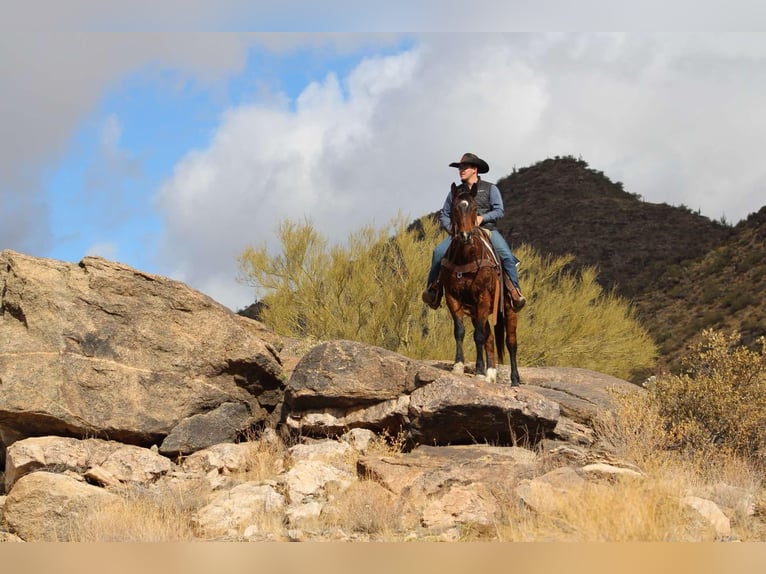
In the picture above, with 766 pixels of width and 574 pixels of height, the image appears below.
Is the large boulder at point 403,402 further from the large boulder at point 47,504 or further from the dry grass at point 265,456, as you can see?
the large boulder at point 47,504

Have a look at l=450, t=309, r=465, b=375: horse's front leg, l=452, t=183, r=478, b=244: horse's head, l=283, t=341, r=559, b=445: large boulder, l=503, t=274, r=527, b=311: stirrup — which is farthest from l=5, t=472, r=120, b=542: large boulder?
l=503, t=274, r=527, b=311: stirrup

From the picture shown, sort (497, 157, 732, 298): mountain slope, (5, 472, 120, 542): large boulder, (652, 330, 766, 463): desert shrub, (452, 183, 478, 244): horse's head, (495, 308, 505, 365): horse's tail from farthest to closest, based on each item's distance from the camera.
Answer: (497, 157, 732, 298): mountain slope, (495, 308, 505, 365): horse's tail, (452, 183, 478, 244): horse's head, (652, 330, 766, 463): desert shrub, (5, 472, 120, 542): large boulder

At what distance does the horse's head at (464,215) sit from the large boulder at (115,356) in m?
3.86

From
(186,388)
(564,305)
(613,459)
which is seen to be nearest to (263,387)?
(186,388)

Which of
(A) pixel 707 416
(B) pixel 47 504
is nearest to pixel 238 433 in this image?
(B) pixel 47 504

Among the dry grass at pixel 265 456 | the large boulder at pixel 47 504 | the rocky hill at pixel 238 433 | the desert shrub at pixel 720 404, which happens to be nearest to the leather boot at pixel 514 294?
the rocky hill at pixel 238 433

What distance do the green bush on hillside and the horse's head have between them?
10.5m

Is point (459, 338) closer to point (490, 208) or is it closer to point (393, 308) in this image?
point (490, 208)

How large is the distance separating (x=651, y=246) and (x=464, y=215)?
135 feet

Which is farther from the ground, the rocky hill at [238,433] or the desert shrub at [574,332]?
the desert shrub at [574,332]

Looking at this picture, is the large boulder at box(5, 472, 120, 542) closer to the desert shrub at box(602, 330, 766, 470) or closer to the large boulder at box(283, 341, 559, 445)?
the large boulder at box(283, 341, 559, 445)

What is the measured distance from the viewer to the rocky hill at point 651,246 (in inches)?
1519

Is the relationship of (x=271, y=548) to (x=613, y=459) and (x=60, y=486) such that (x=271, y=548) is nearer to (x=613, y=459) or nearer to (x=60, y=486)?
(x=60, y=486)

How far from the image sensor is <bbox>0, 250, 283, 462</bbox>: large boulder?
38.8 ft
